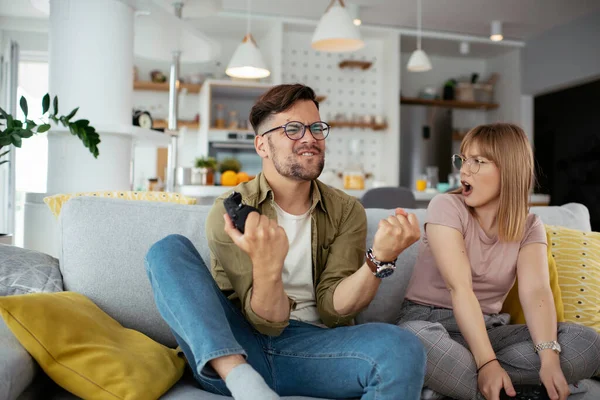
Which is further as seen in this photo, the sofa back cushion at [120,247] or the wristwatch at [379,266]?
the sofa back cushion at [120,247]

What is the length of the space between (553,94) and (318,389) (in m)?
6.77

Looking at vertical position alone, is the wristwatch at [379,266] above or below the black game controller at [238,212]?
below

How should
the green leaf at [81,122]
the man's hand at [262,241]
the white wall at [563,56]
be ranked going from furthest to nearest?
the white wall at [563,56]
the green leaf at [81,122]
the man's hand at [262,241]

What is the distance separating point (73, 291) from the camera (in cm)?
169

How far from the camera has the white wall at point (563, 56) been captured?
637cm

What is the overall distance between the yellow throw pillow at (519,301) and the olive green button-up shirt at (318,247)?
1.83 ft

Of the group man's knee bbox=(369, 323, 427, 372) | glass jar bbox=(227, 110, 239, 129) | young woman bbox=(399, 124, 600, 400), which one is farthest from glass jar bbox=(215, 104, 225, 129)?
man's knee bbox=(369, 323, 427, 372)

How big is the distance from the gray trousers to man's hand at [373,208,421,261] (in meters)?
0.29

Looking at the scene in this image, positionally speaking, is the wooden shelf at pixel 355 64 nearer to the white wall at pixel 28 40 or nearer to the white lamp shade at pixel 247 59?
the white lamp shade at pixel 247 59

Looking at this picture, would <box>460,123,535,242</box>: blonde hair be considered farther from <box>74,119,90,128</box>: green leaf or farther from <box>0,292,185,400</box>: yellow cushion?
<box>74,119,90,128</box>: green leaf

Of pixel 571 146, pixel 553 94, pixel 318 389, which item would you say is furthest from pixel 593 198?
pixel 318 389

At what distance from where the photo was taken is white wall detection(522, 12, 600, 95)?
6.37 m

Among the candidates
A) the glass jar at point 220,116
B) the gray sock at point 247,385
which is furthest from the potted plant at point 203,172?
the gray sock at point 247,385

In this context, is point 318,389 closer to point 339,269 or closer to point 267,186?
point 339,269
